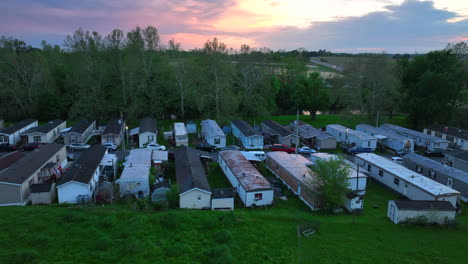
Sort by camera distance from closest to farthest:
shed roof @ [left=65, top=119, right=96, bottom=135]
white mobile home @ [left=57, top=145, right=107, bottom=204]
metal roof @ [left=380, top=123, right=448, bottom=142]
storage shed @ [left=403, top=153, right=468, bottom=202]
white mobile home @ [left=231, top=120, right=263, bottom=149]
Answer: white mobile home @ [left=57, top=145, right=107, bottom=204]
storage shed @ [left=403, top=153, right=468, bottom=202]
white mobile home @ [left=231, top=120, right=263, bottom=149]
shed roof @ [left=65, top=119, right=96, bottom=135]
metal roof @ [left=380, top=123, right=448, bottom=142]

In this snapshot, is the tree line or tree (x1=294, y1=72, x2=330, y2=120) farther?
tree (x1=294, y1=72, x2=330, y2=120)

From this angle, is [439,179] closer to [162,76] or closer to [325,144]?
[325,144]

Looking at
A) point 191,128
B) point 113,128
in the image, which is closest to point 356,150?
point 191,128

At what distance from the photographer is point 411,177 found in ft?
79.8

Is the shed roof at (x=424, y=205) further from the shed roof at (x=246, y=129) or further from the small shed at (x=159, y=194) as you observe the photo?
the shed roof at (x=246, y=129)

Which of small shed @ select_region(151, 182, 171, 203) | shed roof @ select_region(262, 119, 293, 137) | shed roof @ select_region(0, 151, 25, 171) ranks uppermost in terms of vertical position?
shed roof @ select_region(262, 119, 293, 137)

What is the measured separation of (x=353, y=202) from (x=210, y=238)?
10.8 meters

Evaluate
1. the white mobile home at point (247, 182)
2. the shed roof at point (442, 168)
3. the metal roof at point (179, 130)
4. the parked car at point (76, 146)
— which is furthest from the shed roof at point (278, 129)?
the parked car at point (76, 146)

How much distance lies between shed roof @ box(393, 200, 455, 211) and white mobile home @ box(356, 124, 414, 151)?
1738 cm

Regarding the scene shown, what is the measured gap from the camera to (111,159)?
27328mm

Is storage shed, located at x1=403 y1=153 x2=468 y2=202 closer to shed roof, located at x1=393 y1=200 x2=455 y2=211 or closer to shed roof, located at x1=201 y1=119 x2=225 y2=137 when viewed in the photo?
shed roof, located at x1=393 y1=200 x2=455 y2=211

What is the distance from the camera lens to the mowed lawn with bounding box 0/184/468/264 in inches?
602

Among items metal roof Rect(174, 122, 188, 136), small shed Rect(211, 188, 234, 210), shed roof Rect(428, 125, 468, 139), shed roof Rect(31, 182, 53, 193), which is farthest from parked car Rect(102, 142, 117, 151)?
shed roof Rect(428, 125, 468, 139)

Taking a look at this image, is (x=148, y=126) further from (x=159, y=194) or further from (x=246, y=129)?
(x=159, y=194)
